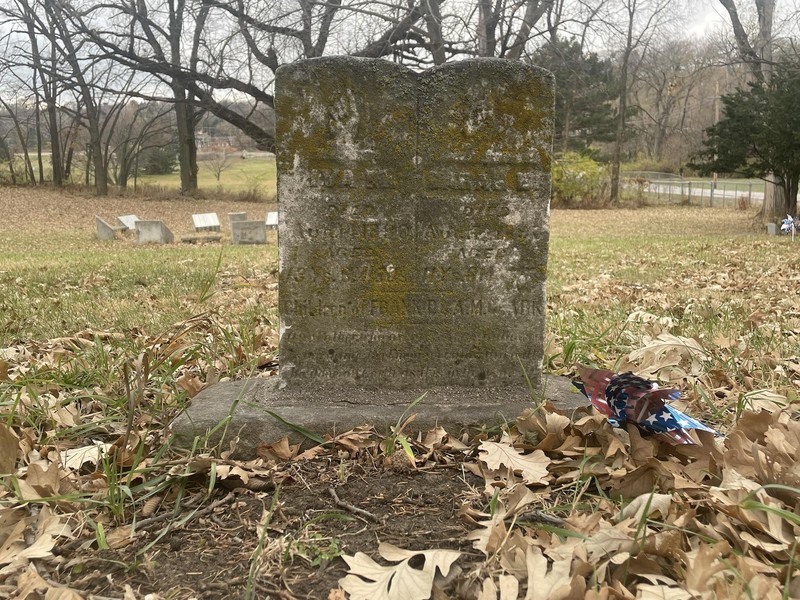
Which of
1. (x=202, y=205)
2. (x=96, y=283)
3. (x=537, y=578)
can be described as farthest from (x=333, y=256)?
(x=202, y=205)

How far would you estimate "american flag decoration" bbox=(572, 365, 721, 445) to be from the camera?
7.69 ft

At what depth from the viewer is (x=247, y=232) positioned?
1528 cm

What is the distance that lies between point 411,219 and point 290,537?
1.48m

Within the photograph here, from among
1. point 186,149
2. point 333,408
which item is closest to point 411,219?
point 333,408

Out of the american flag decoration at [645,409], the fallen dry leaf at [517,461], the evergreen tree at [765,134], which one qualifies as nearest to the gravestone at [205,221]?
the evergreen tree at [765,134]

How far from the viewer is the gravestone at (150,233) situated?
52.2 ft

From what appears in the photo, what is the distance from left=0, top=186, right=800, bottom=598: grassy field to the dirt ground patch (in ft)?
0.11

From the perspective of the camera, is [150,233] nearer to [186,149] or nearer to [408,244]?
[408,244]

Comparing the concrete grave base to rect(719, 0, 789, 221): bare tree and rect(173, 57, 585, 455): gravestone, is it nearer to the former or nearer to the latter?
rect(173, 57, 585, 455): gravestone

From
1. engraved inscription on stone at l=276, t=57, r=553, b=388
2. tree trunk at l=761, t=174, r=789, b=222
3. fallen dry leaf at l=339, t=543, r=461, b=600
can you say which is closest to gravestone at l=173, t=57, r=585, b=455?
engraved inscription on stone at l=276, t=57, r=553, b=388

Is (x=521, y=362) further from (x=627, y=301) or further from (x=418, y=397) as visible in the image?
(x=627, y=301)

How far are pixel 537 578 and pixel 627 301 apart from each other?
4.57 metres

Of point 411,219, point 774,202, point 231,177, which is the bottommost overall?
point 774,202

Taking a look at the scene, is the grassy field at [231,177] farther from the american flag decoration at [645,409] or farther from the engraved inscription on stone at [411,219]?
the american flag decoration at [645,409]
